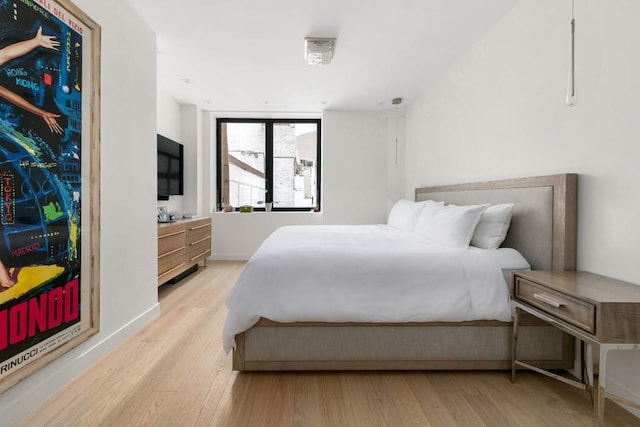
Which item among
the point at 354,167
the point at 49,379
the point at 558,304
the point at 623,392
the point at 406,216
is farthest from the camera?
the point at 354,167

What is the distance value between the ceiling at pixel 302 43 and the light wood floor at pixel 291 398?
2515 millimetres

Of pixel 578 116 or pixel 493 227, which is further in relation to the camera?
pixel 493 227

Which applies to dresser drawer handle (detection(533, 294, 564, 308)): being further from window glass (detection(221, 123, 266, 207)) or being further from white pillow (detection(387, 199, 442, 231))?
window glass (detection(221, 123, 266, 207))

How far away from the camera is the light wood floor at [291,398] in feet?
4.94

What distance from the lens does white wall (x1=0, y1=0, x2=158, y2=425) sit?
211 centimetres

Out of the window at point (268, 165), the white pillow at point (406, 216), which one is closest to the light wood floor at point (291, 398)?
the white pillow at point (406, 216)

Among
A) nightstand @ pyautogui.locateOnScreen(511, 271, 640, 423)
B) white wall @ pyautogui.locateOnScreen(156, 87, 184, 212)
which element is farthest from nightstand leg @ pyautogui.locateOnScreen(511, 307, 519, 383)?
white wall @ pyautogui.locateOnScreen(156, 87, 184, 212)

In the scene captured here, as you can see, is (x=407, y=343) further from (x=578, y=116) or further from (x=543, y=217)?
(x=578, y=116)

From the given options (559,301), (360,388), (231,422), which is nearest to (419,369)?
(360,388)

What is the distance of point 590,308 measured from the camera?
4.17 feet

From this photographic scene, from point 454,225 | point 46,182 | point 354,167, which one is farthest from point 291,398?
point 354,167

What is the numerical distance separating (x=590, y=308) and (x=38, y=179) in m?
2.54

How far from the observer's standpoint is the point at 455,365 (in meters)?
1.88

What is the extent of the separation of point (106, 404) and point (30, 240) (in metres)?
0.88
